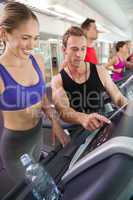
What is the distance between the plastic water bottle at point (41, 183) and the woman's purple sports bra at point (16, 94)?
1.62ft

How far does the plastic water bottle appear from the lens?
57 cm

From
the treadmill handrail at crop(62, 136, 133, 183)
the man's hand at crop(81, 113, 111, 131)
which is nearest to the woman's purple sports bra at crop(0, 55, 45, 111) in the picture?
the man's hand at crop(81, 113, 111, 131)

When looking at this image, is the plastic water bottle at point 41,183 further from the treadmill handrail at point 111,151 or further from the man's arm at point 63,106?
the man's arm at point 63,106

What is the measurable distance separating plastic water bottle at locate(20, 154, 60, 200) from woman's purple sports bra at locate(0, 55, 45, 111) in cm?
49

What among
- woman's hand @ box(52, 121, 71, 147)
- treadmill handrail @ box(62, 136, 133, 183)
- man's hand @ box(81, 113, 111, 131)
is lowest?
woman's hand @ box(52, 121, 71, 147)

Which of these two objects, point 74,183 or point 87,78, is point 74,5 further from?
point 74,183

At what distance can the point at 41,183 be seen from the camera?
635 millimetres

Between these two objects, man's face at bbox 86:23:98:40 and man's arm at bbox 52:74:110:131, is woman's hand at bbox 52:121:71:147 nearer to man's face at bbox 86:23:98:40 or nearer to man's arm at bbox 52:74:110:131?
man's arm at bbox 52:74:110:131


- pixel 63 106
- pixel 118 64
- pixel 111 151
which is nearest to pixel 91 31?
pixel 118 64

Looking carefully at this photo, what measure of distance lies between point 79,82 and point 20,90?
0.42 metres

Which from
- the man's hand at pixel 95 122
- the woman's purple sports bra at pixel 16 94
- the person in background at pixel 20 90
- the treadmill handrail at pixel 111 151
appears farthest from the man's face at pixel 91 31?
the treadmill handrail at pixel 111 151

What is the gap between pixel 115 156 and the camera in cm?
43

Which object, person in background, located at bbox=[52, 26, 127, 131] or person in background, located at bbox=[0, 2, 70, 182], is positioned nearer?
person in background, located at bbox=[0, 2, 70, 182]

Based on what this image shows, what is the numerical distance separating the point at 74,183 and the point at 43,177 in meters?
0.19
